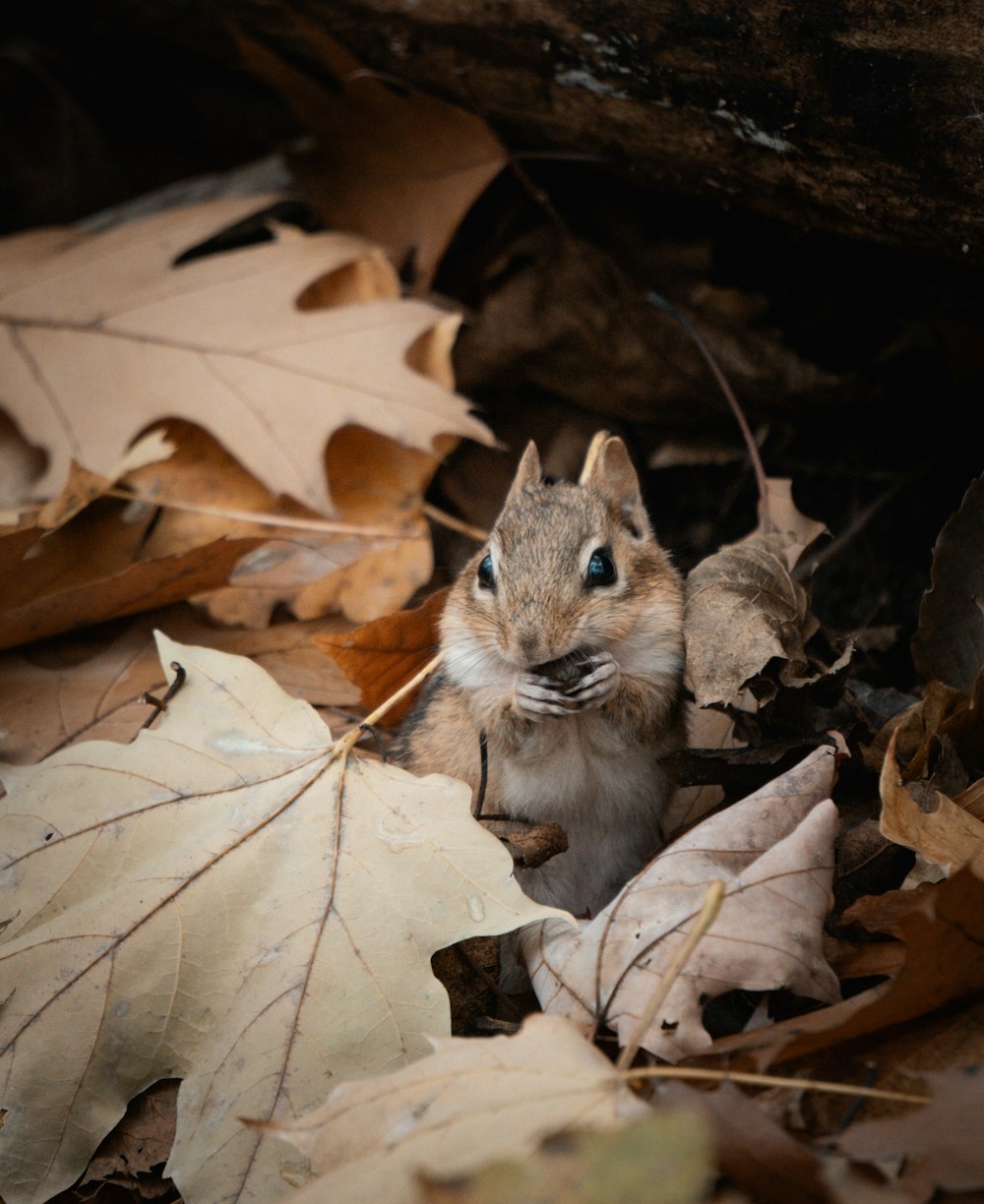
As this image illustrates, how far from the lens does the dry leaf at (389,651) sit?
11.3 feet

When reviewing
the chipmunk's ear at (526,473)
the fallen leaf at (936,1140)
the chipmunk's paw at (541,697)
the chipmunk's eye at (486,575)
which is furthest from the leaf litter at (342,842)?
the chipmunk's ear at (526,473)

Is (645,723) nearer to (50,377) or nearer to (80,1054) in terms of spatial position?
(80,1054)

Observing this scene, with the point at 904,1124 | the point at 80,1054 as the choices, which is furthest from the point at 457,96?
the point at 904,1124

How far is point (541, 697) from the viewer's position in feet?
9.72

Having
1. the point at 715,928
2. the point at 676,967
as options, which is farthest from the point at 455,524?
A: the point at 676,967

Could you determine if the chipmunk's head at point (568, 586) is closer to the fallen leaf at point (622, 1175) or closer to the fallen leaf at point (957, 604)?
the fallen leaf at point (957, 604)

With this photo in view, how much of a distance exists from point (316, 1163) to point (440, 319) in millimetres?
3150

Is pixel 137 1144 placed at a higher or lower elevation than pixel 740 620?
lower

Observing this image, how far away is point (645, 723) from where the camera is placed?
3.15 metres

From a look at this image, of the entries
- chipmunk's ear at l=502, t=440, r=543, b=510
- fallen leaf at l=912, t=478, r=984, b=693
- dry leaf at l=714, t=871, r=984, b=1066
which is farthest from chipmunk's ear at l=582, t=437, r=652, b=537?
dry leaf at l=714, t=871, r=984, b=1066

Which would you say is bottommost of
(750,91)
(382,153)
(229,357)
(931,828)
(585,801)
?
(585,801)

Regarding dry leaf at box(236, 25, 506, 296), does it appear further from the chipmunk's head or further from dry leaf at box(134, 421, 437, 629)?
the chipmunk's head

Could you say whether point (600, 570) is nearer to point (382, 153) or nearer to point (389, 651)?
point (389, 651)

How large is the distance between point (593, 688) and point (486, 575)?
484mm
